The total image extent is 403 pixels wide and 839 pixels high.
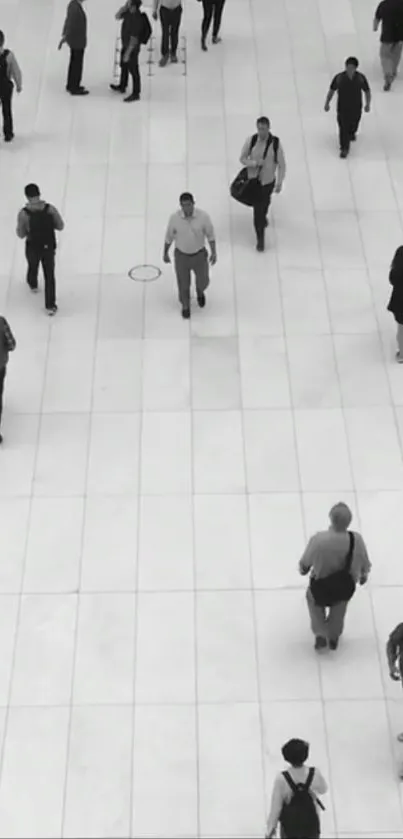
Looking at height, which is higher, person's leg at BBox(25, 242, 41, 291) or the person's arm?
the person's arm

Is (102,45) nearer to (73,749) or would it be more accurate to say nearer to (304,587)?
(304,587)

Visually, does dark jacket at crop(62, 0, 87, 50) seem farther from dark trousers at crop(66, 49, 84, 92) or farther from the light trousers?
the light trousers

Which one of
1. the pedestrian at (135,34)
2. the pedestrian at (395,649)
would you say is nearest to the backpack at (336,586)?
the pedestrian at (395,649)

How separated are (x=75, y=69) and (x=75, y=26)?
579 millimetres

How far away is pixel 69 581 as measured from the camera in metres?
9.12

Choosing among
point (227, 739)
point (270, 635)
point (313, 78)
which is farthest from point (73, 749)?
point (313, 78)

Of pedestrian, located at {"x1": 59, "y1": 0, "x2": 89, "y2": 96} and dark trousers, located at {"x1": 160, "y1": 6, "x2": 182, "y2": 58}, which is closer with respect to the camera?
pedestrian, located at {"x1": 59, "y1": 0, "x2": 89, "y2": 96}

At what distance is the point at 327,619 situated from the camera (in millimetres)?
8367

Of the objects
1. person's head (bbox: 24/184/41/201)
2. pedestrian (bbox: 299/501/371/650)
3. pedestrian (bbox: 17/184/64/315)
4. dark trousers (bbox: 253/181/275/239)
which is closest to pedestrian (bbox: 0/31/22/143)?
pedestrian (bbox: 17/184/64/315)

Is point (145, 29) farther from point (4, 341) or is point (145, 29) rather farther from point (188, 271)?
point (4, 341)

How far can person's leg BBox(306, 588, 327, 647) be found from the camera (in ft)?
26.9

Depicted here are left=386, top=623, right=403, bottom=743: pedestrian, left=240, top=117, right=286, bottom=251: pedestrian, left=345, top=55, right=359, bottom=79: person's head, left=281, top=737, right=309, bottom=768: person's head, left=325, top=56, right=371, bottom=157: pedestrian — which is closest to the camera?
left=281, top=737, right=309, bottom=768: person's head

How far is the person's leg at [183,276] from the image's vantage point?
11445 millimetres

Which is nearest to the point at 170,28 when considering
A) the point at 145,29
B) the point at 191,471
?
the point at 145,29
